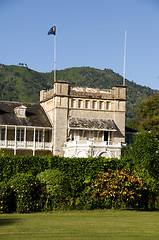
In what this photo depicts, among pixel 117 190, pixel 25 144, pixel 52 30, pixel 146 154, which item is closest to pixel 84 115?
pixel 25 144

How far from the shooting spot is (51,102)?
50.2m

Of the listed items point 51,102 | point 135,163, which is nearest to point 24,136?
point 51,102

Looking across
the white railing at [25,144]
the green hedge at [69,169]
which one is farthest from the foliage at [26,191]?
the white railing at [25,144]

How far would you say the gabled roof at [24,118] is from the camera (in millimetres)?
47500

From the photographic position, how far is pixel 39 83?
162m

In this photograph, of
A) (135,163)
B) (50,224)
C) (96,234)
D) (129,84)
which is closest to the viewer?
(96,234)

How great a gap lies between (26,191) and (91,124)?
28.2 metres

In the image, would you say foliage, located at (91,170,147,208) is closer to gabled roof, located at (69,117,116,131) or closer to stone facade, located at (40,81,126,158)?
stone facade, located at (40,81,126,158)

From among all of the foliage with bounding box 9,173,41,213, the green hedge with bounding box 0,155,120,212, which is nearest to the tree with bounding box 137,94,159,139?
the green hedge with bounding box 0,155,120,212

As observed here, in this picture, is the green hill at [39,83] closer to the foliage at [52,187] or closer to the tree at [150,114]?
the tree at [150,114]

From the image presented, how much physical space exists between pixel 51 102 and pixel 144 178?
28.1 m

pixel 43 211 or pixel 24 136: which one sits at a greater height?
pixel 24 136

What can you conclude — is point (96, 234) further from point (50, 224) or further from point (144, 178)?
point (144, 178)

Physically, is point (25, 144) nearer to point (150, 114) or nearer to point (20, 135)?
point (20, 135)
